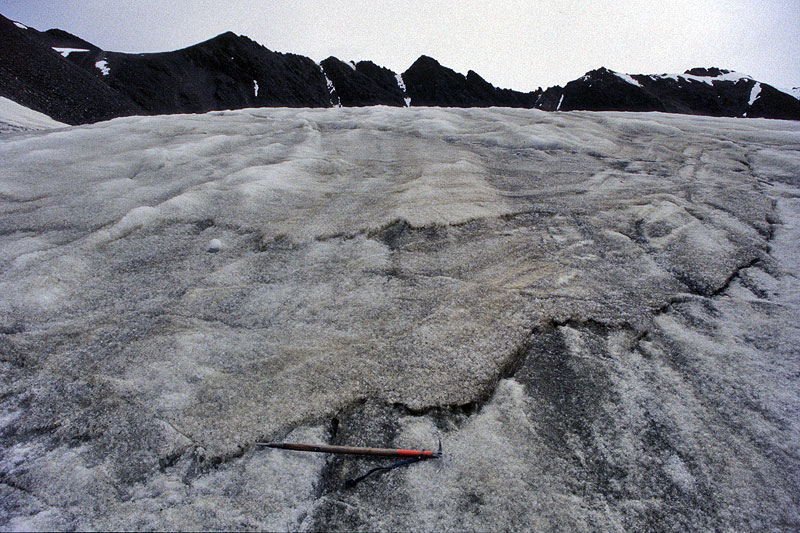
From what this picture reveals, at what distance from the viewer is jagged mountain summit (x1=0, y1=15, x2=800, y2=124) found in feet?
62.6

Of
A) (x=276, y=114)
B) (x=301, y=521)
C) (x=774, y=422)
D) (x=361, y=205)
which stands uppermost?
(x=276, y=114)

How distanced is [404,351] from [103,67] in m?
45.5

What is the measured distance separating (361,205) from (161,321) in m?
1.80

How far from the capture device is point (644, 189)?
12.3ft

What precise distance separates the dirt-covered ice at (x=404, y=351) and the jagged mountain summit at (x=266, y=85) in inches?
748

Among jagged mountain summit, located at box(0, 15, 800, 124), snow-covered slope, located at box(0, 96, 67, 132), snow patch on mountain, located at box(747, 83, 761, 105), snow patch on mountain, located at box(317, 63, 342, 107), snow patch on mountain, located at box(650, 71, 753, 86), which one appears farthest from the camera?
snow patch on mountain, located at box(650, 71, 753, 86)

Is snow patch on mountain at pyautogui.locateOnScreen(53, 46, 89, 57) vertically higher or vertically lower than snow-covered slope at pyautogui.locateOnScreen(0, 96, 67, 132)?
higher

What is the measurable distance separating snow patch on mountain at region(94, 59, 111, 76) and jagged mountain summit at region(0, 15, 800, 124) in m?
0.10

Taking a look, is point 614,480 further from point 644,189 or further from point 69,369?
point 644,189

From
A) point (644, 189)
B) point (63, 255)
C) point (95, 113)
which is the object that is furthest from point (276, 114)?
point (95, 113)

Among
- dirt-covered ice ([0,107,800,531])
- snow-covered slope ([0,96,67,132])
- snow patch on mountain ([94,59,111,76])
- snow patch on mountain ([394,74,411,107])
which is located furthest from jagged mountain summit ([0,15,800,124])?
dirt-covered ice ([0,107,800,531])

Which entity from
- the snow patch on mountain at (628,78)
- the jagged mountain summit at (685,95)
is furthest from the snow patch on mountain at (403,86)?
the snow patch on mountain at (628,78)

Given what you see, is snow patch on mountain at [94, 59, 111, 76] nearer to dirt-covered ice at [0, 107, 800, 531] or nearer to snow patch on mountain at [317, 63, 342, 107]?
snow patch on mountain at [317, 63, 342, 107]

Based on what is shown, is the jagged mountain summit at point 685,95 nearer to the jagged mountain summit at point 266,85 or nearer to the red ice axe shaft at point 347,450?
the jagged mountain summit at point 266,85
